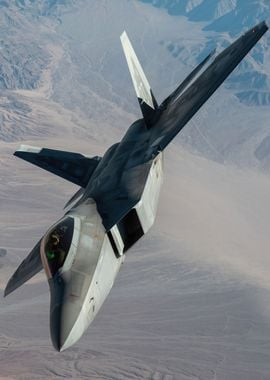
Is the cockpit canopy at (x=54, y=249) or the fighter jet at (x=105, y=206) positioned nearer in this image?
the fighter jet at (x=105, y=206)

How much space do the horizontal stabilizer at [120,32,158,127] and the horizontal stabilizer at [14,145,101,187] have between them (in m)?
3.21

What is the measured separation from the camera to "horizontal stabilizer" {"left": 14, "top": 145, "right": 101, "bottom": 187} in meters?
23.5

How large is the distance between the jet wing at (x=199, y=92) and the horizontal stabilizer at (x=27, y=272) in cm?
650

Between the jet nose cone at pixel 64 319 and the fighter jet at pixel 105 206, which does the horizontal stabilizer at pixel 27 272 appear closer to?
the fighter jet at pixel 105 206

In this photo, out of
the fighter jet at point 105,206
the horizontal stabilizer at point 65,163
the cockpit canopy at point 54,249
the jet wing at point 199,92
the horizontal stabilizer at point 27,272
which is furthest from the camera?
the horizontal stabilizer at point 65,163

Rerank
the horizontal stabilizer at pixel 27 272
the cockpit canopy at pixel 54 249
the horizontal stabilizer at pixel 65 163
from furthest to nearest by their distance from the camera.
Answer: the horizontal stabilizer at pixel 65 163, the horizontal stabilizer at pixel 27 272, the cockpit canopy at pixel 54 249

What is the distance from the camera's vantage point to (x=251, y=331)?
134 meters

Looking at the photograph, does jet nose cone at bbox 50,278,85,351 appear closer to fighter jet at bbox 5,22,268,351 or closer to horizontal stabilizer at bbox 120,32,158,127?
fighter jet at bbox 5,22,268,351

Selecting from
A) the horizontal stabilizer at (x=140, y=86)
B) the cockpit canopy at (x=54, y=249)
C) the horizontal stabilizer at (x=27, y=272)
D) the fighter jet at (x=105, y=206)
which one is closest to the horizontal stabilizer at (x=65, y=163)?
the fighter jet at (x=105, y=206)

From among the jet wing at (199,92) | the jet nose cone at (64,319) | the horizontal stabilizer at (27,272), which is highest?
the jet wing at (199,92)

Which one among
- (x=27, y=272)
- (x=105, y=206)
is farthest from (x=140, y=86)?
(x=27, y=272)

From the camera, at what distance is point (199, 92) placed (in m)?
23.3

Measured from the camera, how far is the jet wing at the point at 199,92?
21.7m

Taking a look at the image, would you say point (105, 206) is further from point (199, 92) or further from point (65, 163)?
point (199, 92)
